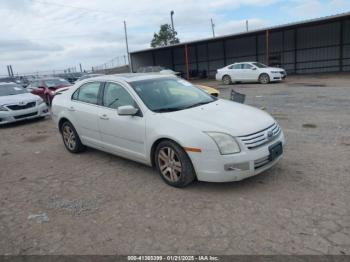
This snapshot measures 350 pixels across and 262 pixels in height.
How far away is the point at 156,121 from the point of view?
4645 mm

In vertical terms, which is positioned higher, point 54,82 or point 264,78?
point 54,82

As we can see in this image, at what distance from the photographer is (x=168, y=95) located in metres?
5.30

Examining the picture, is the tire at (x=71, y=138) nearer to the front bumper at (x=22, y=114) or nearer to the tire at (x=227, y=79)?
the front bumper at (x=22, y=114)

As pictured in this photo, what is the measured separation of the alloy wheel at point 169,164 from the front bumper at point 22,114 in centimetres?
772

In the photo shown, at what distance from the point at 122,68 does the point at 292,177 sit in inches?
1571

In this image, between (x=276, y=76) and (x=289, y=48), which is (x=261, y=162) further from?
(x=289, y=48)

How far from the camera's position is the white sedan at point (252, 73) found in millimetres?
21125

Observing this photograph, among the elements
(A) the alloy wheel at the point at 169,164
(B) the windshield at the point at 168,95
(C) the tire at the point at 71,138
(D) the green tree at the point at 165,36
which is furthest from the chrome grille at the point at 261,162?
(D) the green tree at the point at 165,36

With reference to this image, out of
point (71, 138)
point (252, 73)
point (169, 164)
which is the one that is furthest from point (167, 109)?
point (252, 73)

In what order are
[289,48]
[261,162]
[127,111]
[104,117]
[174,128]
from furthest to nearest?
[289,48], [104,117], [127,111], [174,128], [261,162]

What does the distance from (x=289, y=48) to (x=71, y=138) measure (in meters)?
27.2

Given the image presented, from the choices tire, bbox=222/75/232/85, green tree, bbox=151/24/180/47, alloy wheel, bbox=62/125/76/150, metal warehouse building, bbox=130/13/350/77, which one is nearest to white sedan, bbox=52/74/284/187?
alloy wheel, bbox=62/125/76/150

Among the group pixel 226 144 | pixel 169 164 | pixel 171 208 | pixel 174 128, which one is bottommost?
pixel 171 208

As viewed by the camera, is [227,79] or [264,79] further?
[227,79]
